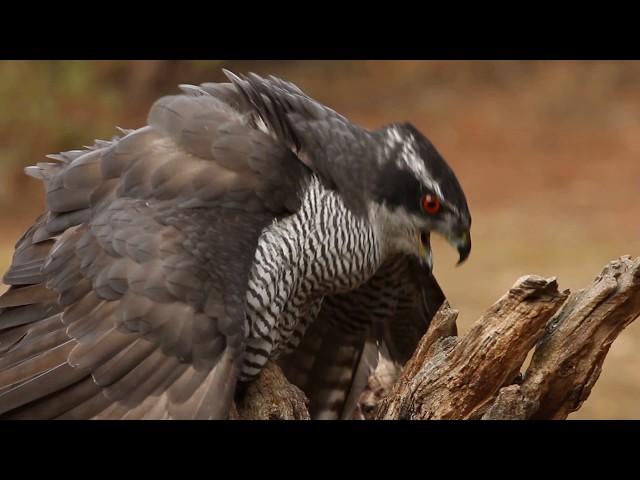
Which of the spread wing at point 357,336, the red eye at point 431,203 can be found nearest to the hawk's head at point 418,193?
the red eye at point 431,203

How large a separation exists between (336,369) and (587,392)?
1.50 meters

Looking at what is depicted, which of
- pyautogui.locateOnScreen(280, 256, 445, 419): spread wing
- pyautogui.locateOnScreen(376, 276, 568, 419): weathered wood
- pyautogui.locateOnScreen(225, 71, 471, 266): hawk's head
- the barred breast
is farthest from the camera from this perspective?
pyautogui.locateOnScreen(280, 256, 445, 419): spread wing

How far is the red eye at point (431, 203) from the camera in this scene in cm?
455

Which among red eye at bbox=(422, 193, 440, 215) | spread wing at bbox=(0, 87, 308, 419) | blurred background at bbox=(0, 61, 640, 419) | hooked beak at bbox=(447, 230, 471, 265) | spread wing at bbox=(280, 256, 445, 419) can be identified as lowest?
spread wing at bbox=(0, 87, 308, 419)

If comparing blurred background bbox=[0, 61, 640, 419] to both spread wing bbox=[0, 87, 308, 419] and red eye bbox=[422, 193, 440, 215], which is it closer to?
red eye bbox=[422, 193, 440, 215]

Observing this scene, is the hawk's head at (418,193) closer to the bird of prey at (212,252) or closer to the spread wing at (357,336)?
the bird of prey at (212,252)

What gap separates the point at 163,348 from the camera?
379cm

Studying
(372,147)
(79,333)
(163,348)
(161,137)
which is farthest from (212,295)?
(372,147)

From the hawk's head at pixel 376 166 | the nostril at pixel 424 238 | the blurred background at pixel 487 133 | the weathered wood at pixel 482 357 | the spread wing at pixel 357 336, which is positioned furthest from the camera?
the blurred background at pixel 487 133

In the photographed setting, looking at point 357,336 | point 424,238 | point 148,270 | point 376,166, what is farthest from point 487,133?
point 148,270

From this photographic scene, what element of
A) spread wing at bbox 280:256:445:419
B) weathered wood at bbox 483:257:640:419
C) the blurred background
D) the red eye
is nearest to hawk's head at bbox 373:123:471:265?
the red eye

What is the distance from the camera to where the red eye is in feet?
14.9

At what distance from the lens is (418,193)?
15.1ft
